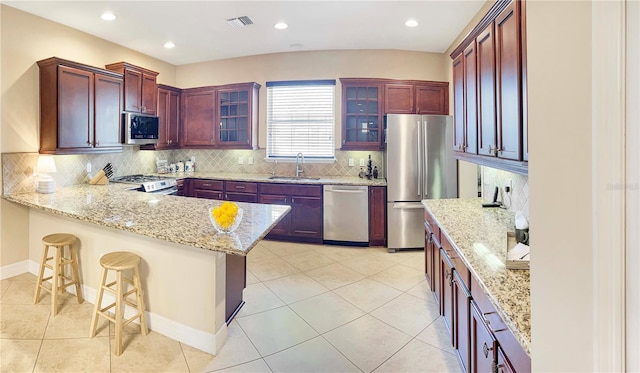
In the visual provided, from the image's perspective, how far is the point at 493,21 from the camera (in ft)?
6.55

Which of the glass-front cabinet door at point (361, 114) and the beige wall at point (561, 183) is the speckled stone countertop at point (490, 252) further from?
the glass-front cabinet door at point (361, 114)

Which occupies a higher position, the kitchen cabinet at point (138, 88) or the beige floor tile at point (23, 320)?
the kitchen cabinet at point (138, 88)

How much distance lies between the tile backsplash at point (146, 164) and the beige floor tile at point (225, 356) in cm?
298

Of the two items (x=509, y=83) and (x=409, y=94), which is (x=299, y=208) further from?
(x=509, y=83)

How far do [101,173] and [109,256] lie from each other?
7.80ft

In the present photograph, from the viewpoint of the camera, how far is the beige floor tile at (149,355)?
6.55 feet

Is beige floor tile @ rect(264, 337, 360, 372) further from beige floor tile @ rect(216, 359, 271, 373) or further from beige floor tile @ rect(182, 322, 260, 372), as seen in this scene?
beige floor tile @ rect(182, 322, 260, 372)

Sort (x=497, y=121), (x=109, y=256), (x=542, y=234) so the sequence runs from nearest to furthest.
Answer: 1. (x=542, y=234)
2. (x=497, y=121)
3. (x=109, y=256)

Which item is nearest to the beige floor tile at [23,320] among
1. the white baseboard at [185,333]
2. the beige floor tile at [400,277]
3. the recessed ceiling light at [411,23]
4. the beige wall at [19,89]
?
the white baseboard at [185,333]

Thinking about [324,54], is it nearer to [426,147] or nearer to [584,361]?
[426,147]

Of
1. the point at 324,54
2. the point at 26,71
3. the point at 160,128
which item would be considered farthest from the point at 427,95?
the point at 26,71

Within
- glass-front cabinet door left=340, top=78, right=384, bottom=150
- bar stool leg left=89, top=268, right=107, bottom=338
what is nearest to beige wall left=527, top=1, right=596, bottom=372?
bar stool leg left=89, top=268, right=107, bottom=338

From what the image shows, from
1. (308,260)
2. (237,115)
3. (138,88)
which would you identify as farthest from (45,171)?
(308,260)

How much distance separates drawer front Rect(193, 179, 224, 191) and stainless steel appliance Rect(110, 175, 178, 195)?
34 centimetres
